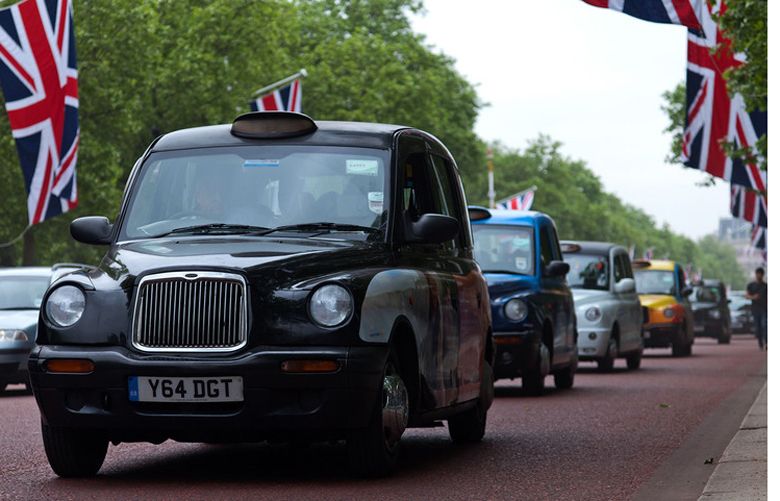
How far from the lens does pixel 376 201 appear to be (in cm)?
937

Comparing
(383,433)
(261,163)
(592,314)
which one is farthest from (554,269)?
(383,433)

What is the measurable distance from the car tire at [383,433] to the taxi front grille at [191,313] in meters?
0.81

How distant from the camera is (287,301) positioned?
27.0ft

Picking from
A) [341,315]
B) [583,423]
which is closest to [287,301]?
[341,315]

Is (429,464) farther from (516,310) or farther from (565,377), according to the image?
(565,377)

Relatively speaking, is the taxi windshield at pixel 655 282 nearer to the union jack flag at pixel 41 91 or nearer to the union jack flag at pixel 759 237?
the union jack flag at pixel 41 91

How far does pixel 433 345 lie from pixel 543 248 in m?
8.92

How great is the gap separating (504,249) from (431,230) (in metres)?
8.67

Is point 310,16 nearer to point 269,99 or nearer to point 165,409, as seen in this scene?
point 269,99

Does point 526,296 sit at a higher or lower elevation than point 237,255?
lower

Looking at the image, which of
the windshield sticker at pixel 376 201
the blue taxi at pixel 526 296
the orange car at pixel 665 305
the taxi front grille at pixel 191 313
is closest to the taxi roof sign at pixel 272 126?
the windshield sticker at pixel 376 201

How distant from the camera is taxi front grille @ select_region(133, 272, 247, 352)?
324 inches

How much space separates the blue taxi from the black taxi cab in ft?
22.4

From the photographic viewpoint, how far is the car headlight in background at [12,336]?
18.7m
